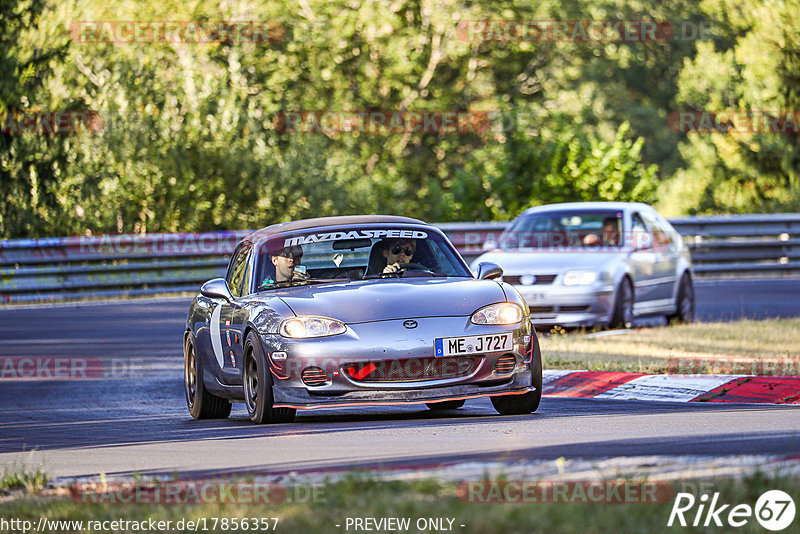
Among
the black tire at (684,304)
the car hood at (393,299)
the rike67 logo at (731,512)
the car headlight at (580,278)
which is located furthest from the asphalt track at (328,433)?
the black tire at (684,304)

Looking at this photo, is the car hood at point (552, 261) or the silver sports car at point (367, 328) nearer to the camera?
the silver sports car at point (367, 328)

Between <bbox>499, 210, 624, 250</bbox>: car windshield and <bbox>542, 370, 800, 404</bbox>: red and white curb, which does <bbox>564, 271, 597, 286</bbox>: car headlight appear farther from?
<bbox>542, 370, 800, 404</bbox>: red and white curb

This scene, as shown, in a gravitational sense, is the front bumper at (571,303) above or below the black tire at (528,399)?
below

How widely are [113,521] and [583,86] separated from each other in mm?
46969

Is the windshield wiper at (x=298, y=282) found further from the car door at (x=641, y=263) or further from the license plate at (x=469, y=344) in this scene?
the car door at (x=641, y=263)

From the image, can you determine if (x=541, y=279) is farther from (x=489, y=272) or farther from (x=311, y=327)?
(x=311, y=327)

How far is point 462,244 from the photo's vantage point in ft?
88.2

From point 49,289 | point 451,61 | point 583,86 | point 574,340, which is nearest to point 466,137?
point 451,61

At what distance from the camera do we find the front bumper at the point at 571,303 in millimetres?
17297

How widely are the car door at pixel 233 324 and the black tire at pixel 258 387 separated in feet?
0.69

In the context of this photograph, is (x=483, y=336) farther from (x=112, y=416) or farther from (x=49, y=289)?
Result: (x=49, y=289)

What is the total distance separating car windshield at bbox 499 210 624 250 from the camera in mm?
18469

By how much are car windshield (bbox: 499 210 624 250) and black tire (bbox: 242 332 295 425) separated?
8.74 metres

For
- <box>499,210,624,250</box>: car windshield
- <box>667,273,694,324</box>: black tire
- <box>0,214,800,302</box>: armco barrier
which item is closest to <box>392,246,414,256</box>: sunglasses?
<box>499,210,624,250</box>: car windshield
